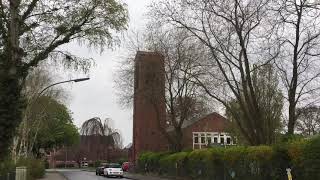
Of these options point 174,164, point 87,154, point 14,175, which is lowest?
point 14,175

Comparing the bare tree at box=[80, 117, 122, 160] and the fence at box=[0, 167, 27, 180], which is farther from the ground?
the bare tree at box=[80, 117, 122, 160]

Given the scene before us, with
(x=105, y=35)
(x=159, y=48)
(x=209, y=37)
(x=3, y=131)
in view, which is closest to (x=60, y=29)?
(x=105, y=35)

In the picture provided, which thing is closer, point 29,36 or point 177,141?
point 29,36

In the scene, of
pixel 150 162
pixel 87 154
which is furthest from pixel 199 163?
pixel 87 154

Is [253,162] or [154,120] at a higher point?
[154,120]

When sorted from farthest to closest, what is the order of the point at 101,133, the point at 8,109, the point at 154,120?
the point at 101,133
the point at 154,120
the point at 8,109

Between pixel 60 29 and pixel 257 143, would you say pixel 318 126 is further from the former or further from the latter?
pixel 60 29

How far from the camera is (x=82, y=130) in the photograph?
108875 millimetres

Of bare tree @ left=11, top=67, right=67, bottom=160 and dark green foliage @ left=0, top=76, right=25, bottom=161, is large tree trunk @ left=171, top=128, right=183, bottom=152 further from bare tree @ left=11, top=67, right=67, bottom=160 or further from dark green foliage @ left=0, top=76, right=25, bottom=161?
dark green foliage @ left=0, top=76, right=25, bottom=161

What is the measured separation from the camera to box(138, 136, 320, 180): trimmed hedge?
23.8 m

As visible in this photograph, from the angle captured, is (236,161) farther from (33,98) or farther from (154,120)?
(154,120)

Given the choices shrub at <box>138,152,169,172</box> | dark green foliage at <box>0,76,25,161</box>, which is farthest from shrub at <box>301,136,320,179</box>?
shrub at <box>138,152,169,172</box>

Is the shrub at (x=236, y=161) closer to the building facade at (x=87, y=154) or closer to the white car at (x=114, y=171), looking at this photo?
the white car at (x=114, y=171)

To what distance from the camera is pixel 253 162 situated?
3184cm
